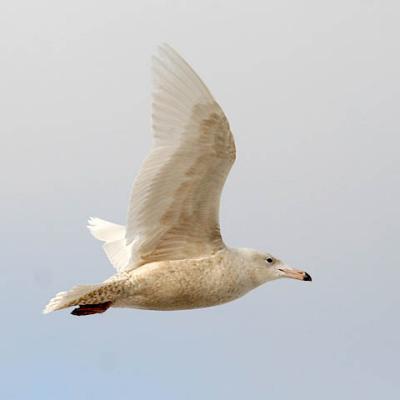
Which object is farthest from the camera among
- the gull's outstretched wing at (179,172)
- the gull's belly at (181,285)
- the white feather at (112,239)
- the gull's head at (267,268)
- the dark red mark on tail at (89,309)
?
the white feather at (112,239)

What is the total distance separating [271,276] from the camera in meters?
12.1

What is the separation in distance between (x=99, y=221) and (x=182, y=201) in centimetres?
369

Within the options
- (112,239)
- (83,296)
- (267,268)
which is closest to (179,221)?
(267,268)

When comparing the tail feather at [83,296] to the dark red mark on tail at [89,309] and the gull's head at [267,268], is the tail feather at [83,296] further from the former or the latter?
the gull's head at [267,268]

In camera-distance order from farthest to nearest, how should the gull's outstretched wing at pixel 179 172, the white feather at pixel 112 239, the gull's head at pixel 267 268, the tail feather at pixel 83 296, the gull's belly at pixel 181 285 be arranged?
the white feather at pixel 112 239 < the gull's head at pixel 267 268 < the gull's belly at pixel 181 285 < the tail feather at pixel 83 296 < the gull's outstretched wing at pixel 179 172

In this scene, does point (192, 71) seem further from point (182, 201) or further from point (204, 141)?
point (182, 201)

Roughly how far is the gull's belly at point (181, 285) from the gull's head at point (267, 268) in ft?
1.11

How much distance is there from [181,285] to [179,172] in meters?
1.15

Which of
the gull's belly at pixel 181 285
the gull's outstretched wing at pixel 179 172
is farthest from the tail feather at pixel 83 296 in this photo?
the gull's outstretched wing at pixel 179 172

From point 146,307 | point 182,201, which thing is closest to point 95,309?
point 146,307

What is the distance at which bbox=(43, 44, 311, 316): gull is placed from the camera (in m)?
10.7

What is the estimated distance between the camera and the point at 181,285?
444 inches

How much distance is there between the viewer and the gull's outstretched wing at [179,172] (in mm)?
10656

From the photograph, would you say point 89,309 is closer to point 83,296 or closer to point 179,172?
point 83,296
